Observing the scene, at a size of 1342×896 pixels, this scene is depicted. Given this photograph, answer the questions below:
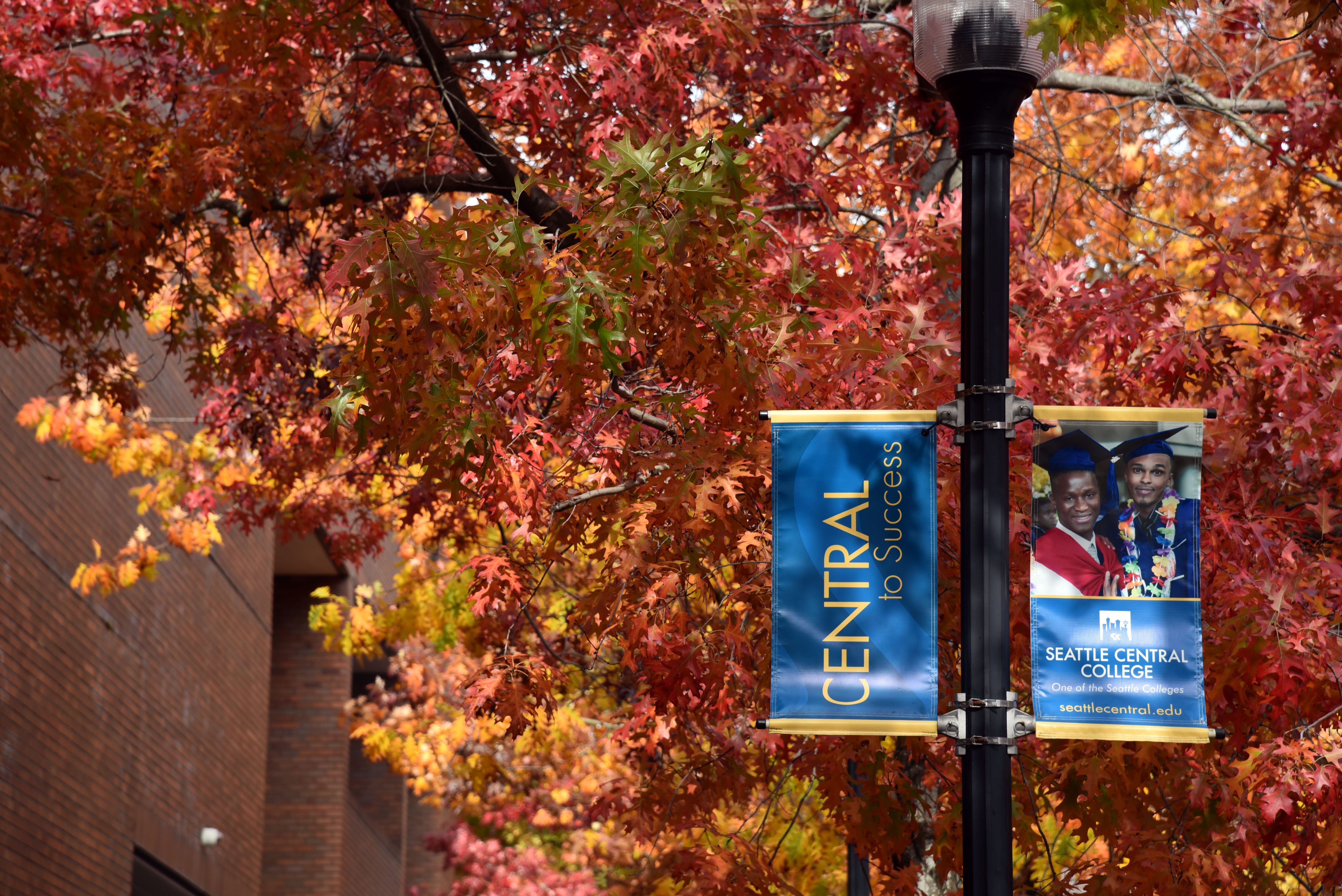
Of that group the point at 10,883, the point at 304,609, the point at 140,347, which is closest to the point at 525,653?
the point at 10,883

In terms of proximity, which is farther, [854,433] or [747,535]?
[747,535]

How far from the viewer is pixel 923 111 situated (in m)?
8.55

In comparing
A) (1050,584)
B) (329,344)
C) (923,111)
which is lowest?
(1050,584)

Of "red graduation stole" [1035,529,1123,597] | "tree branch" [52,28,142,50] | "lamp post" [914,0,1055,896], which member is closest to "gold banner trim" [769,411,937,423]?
"lamp post" [914,0,1055,896]

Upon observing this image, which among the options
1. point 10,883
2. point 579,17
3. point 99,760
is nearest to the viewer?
point 579,17

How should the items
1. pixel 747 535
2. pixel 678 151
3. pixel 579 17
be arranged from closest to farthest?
pixel 678 151 < pixel 747 535 < pixel 579 17

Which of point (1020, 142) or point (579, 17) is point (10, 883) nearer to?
point (579, 17)

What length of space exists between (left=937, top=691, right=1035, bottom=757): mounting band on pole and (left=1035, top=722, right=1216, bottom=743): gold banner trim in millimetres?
68

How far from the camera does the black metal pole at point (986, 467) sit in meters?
4.19

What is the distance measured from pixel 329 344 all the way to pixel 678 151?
5466 mm

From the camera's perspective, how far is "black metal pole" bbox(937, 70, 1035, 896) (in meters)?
4.19

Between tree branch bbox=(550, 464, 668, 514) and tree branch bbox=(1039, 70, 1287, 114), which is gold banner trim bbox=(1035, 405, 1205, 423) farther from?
tree branch bbox=(1039, 70, 1287, 114)

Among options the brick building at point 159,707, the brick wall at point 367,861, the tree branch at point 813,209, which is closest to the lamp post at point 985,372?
the tree branch at point 813,209

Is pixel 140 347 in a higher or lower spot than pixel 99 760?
higher
